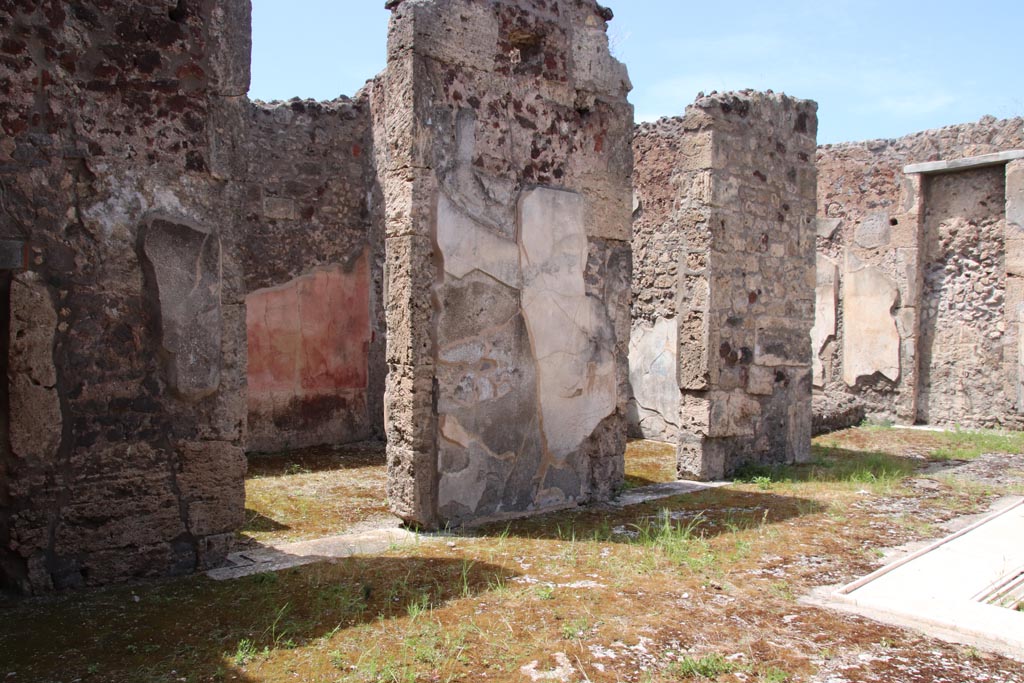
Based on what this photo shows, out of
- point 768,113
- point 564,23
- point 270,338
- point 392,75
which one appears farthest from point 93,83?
point 768,113

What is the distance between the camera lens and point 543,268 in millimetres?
5238

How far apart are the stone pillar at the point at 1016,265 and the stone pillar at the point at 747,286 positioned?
362 centimetres

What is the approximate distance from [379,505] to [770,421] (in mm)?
3528

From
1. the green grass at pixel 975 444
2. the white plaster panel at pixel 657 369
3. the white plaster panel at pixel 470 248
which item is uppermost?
the white plaster panel at pixel 470 248

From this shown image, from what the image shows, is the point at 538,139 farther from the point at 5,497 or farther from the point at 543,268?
the point at 5,497

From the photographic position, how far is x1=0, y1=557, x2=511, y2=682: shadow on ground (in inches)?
113

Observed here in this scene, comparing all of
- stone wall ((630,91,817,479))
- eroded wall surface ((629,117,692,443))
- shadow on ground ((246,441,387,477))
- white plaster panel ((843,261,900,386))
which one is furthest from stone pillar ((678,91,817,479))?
white plaster panel ((843,261,900,386))

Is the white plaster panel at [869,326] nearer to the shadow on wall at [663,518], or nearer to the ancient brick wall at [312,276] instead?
the shadow on wall at [663,518]

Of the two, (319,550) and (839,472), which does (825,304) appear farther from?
(319,550)

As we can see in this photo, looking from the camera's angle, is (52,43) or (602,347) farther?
(602,347)

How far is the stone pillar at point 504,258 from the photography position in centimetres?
472

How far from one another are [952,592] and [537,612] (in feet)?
6.27

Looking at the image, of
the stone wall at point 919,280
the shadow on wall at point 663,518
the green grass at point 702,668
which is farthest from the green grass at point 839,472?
the green grass at point 702,668

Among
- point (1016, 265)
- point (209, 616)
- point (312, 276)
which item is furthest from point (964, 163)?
point (209, 616)
